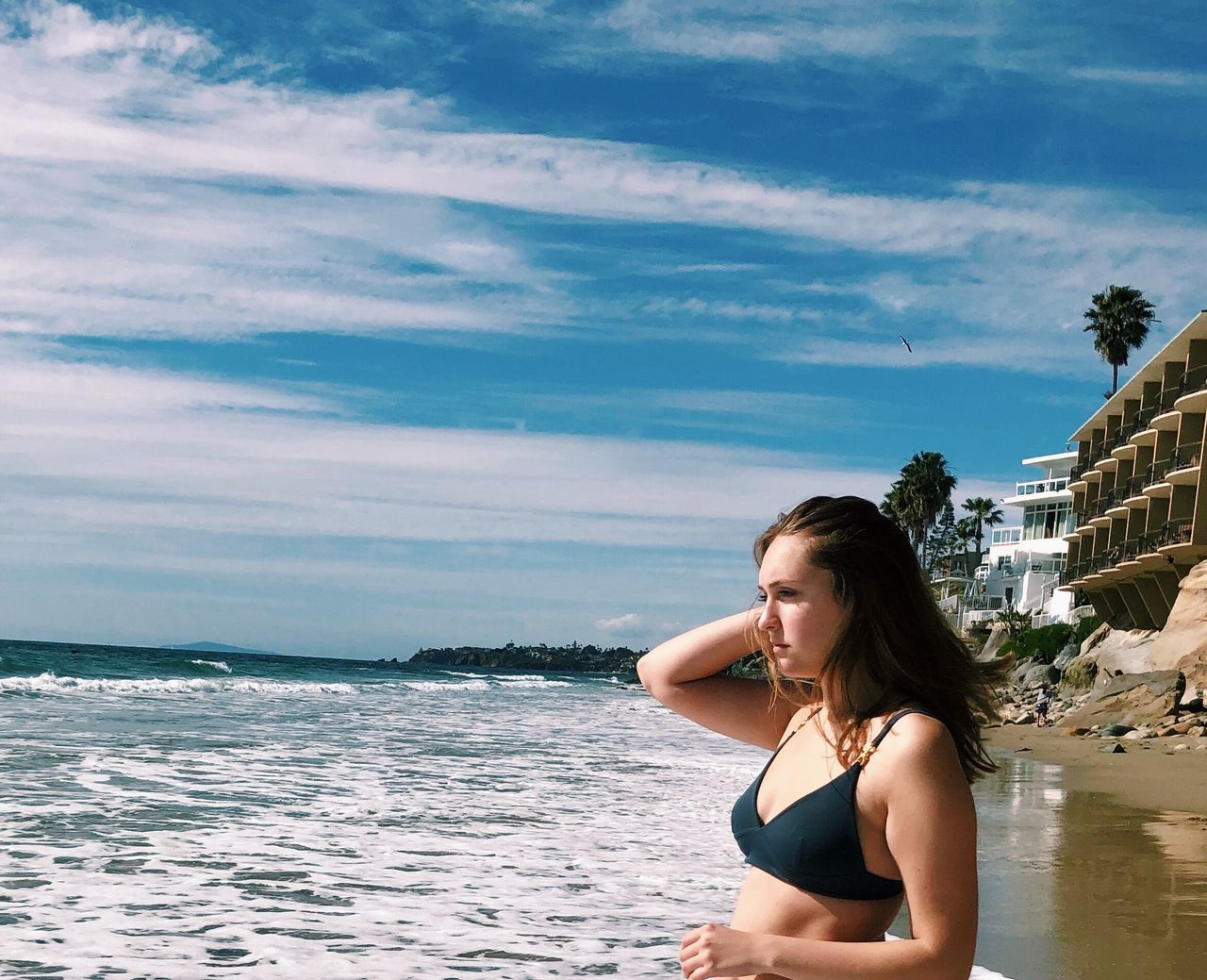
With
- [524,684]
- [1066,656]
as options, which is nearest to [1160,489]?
[1066,656]

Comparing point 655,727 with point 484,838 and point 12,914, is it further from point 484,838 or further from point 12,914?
point 12,914

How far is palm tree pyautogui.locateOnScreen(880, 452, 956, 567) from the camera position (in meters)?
87.2

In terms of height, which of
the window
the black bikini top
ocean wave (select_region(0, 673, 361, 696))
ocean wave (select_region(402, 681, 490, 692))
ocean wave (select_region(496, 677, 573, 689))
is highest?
the window

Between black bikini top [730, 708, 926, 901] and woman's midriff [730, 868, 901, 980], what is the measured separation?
0.02 meters

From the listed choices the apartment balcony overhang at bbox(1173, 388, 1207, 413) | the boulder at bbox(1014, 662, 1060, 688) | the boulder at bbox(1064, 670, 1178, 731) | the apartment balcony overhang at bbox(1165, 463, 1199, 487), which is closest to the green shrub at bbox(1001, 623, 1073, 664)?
the boulder at bbox(1014, 662, 1060, 688)

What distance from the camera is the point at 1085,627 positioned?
5497 centimetres

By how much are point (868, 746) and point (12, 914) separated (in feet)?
24.1

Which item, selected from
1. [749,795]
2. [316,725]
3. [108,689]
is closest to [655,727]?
[316,725]

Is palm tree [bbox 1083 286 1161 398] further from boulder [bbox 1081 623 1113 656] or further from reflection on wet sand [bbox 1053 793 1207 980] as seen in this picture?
reflection on wet sand [bbox 1053 793 1207 980]

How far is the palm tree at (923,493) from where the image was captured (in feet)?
286

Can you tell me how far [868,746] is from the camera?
2174 millimetres

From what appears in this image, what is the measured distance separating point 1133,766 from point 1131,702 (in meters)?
11.7

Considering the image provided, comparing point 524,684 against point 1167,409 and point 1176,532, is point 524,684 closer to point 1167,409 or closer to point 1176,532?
point 1167,409

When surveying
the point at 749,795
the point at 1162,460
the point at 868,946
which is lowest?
the point at 868,946
